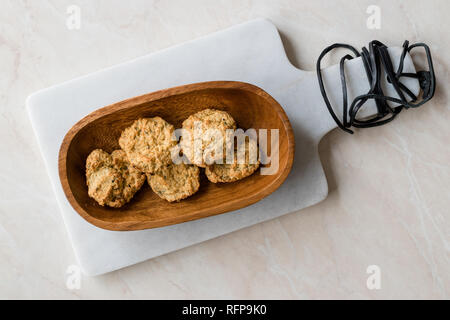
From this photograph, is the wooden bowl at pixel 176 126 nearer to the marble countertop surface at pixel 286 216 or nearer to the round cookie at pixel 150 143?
the round cookie at pixel 150 143

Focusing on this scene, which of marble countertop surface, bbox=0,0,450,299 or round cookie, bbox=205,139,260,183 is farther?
marble countertop surface, bbox=0,0,450,299

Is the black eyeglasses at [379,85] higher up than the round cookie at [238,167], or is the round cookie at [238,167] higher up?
the black eyeglasses at [379,85]

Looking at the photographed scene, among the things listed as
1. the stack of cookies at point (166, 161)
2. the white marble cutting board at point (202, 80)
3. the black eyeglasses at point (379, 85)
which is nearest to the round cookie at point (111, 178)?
the stack of cookies at point (166, 161)

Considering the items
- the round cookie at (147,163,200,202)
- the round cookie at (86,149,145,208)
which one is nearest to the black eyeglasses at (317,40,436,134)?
the round cookie at (147,163,200,202)

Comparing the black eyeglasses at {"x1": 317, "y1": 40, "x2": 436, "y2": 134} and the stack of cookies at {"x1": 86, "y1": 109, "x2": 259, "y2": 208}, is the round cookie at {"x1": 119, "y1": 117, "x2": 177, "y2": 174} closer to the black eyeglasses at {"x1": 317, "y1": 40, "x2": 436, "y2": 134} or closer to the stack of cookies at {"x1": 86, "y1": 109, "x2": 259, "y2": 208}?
the stack of cookies at {"x1": 86, "y1": 109, "x2": 259, "y2": 208}

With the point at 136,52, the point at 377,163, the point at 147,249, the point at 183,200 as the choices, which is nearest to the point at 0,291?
the point at 147,249

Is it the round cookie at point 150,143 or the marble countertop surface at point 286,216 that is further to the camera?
the marble countertop surface at point 286,216
